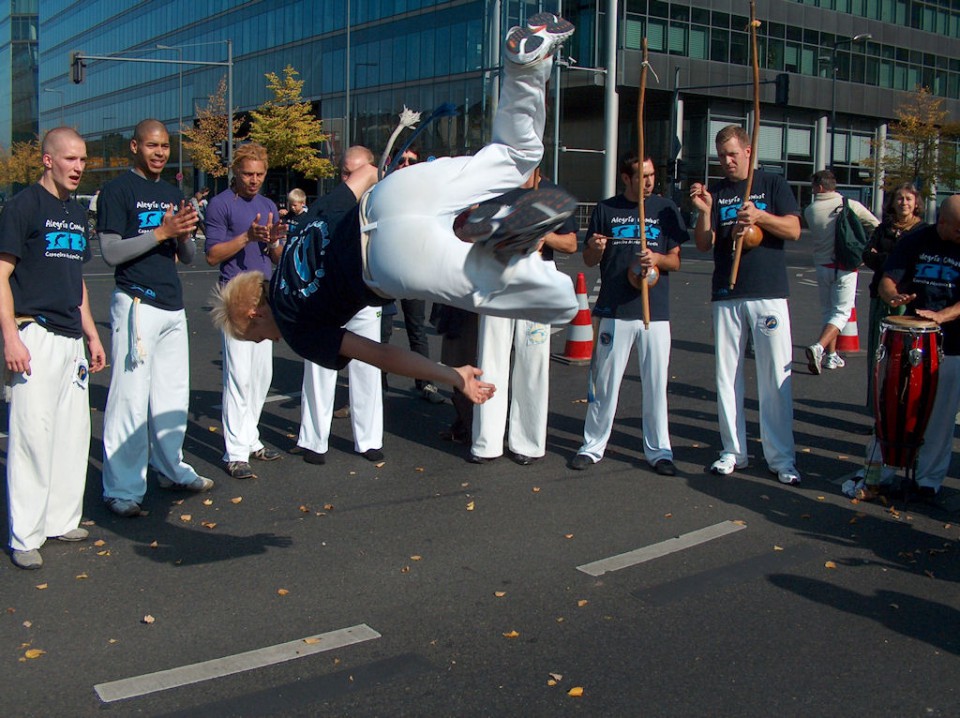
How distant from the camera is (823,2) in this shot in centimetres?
5209

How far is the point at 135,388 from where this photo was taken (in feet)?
20.7

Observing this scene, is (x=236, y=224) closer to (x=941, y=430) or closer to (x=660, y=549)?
(x=660, y=549)

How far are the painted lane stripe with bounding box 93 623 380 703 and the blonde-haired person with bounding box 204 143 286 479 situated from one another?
277 cm

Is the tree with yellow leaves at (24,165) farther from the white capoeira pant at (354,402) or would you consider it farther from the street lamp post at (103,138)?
the white capoeira pant at (354,402)

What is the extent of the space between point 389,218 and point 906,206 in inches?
214

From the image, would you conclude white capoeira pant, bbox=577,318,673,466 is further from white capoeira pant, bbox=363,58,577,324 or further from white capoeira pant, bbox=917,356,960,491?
white capoeira pant, bbox=363,58,577,324

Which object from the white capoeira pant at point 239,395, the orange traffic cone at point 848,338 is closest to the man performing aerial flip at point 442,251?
the white capoeira pant at point 239,395

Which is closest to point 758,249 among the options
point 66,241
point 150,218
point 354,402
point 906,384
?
point 906,384

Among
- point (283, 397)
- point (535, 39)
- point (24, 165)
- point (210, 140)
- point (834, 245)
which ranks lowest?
point (283, 397)

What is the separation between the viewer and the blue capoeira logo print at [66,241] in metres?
5.48

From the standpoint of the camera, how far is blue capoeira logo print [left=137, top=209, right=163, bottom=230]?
630 cm

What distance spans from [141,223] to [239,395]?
1480 mm

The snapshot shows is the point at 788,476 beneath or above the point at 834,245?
beneath

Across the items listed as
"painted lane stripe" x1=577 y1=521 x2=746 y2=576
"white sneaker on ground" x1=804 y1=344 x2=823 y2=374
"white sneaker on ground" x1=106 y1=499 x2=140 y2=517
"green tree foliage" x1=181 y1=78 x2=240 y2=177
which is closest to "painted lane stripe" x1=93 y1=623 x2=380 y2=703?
"painted lane stripe" x1=577 y1=521 x2=746 y2=576
